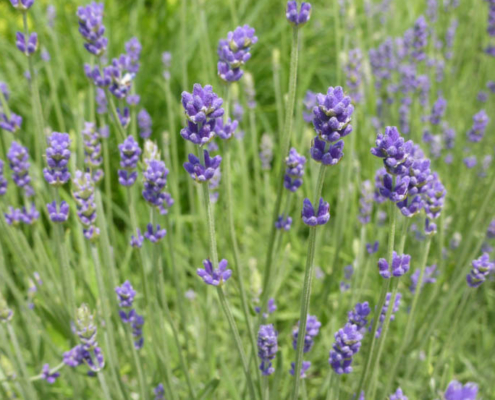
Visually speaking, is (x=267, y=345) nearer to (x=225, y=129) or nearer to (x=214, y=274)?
(x=214, y=274)

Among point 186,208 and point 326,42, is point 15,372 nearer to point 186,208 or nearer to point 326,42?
point 186,208

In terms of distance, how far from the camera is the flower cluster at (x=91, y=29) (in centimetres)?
170

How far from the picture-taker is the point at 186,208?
3938 millimetres

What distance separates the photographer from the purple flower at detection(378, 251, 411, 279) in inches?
50.1

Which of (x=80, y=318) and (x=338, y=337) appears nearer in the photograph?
(x=338, y=337)

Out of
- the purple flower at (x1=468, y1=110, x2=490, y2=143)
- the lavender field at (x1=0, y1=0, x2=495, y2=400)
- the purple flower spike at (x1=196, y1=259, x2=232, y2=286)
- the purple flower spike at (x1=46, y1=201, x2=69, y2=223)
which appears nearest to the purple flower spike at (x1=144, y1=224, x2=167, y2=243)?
the lavender field at (x1=0, y1=0, x2=495, y2=400)

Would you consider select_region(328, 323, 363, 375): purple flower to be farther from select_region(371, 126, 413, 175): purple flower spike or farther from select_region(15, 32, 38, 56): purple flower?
select_region(15, 32, 38, 56): purple flower

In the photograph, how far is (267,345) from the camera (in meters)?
1.48

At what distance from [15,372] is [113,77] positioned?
1.10 meters

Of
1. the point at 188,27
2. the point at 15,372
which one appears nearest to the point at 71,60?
the point at 188,27

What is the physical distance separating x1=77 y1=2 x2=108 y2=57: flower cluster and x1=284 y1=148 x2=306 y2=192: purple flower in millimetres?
712

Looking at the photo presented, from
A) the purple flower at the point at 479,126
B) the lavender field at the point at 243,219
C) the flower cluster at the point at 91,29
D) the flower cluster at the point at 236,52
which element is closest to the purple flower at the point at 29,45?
the lavender field at the point at 243,219

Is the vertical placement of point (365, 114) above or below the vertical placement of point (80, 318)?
above

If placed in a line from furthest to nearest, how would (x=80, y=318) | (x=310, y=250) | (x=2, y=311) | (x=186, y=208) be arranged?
(x=186, y=208)
(x=2, y=311)
(x=80, y=318)
(x=310, y=250)
